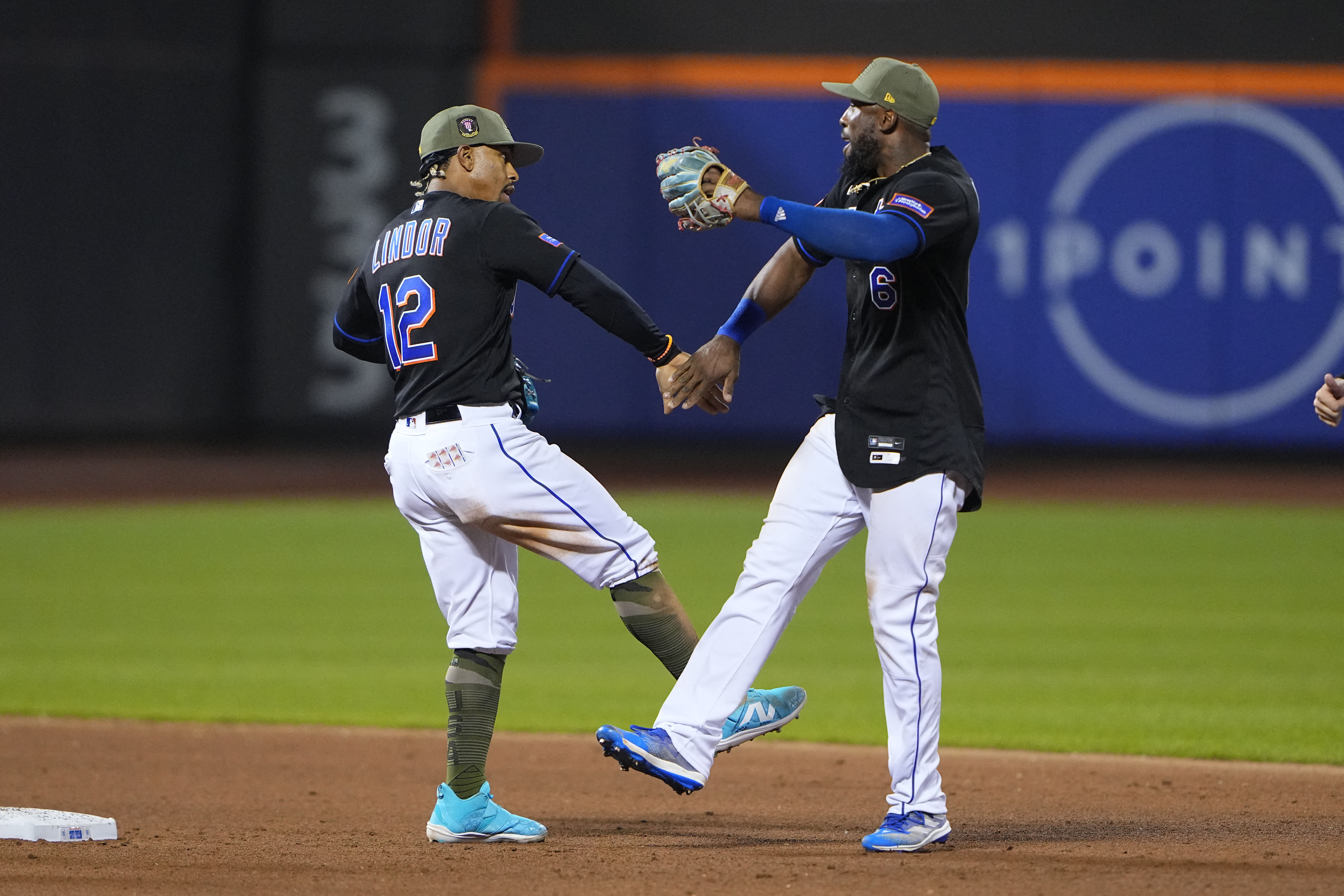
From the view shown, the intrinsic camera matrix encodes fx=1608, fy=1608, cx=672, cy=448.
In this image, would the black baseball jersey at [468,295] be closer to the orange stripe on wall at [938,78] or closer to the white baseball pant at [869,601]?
the white baseball pant at [869,601]

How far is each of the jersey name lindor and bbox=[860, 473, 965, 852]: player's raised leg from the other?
1368 mm

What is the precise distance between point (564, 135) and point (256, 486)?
17.8 feet

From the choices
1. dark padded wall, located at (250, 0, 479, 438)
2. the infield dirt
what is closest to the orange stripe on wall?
dark padded wall, located at (250, 0, 479, 438)

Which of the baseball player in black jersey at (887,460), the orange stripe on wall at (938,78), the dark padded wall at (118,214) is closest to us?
the baseball player in black jersey at (887,460)

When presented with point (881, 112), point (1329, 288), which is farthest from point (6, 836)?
point (1329, 288)

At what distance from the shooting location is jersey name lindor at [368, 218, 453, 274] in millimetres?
4391

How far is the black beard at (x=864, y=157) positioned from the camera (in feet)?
14.2

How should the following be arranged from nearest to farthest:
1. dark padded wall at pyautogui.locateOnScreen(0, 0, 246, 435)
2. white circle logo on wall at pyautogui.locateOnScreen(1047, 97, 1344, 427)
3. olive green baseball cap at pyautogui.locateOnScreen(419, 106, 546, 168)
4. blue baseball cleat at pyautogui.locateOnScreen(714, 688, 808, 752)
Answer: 1. blue baseball cleat at pyautogui.locateOnScreen(714, 688, 808, 752)
2. olive green baseball cap at pyautogui.locateOnScreen(419, 106, 546, 168)
3. white circle logo on wall at pyautogui.locateOnScreen(1047, 97, 1344, 427)
4. dark padded wall at pyautogui.locateOnScreen(0, 0, 246, 435)

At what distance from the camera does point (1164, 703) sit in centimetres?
745

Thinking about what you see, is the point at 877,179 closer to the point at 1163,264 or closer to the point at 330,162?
the point at 1163,264

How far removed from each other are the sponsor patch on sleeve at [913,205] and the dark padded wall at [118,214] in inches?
604

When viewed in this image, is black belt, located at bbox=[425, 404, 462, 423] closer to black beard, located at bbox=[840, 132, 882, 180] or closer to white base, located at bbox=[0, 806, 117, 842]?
black beard, located at bbox=[840, 132, 882, 180]

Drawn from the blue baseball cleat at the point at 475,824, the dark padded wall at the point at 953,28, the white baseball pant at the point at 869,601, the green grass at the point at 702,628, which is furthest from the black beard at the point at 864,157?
the dark padded wall at the point at 953,28

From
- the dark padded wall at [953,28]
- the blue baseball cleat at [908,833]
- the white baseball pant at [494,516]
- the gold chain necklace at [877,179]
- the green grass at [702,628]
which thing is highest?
the dark padded wall at [953,28]
